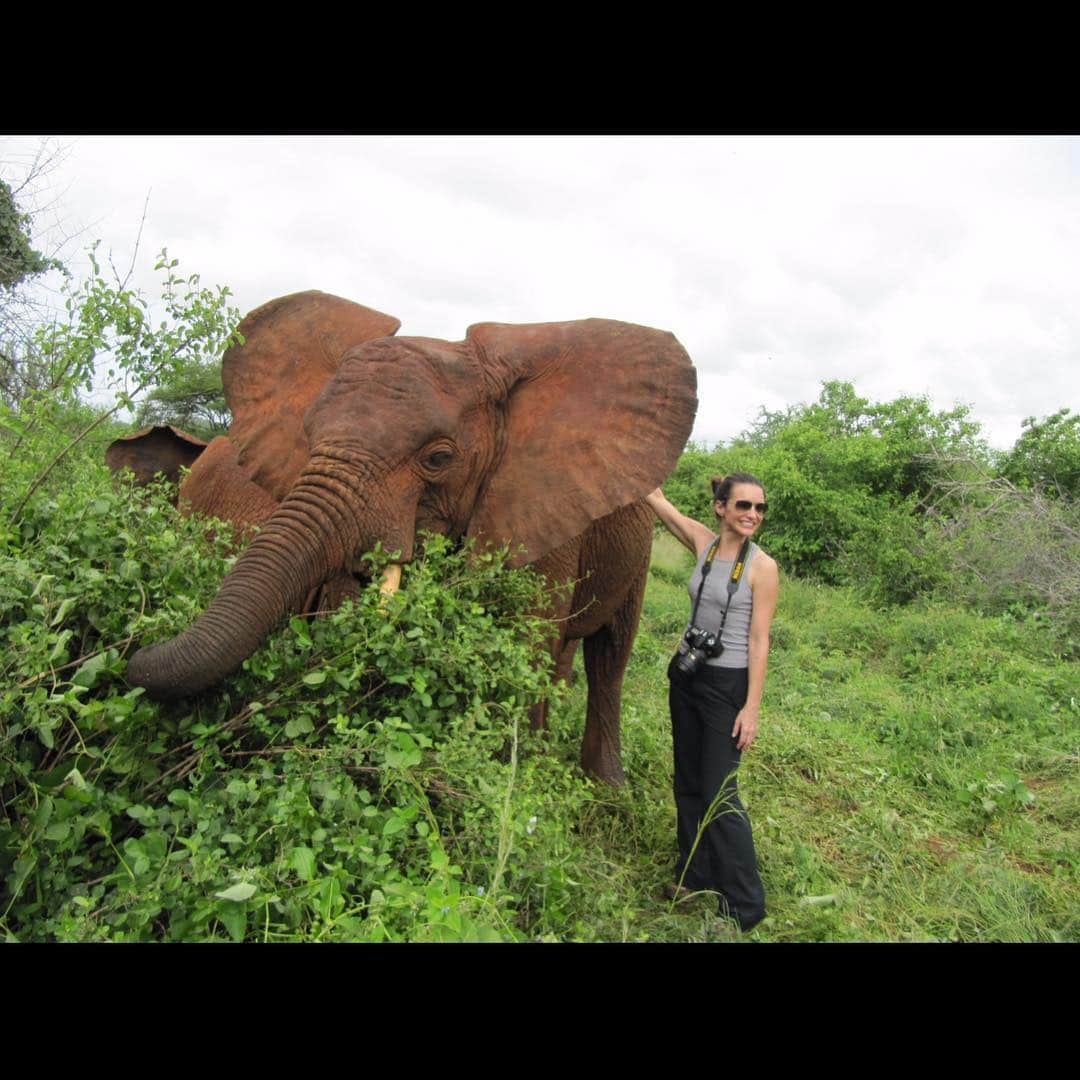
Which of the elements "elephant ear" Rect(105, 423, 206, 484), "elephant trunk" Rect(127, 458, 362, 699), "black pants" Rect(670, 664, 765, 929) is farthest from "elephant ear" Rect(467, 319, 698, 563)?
"elephant ear" Rect(105, 423, 206, 484)

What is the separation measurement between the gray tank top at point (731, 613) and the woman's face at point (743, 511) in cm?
13

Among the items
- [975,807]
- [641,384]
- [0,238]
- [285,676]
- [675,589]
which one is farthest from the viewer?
[675,589]

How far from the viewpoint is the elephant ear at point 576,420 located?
13.7 feet

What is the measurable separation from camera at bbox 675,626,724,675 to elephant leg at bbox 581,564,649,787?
6.68ft

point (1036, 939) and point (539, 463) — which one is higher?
point (539, 463)

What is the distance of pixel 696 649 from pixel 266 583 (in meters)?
1.99

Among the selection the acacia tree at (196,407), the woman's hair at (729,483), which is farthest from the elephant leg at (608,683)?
the acacia tree at (196,407)

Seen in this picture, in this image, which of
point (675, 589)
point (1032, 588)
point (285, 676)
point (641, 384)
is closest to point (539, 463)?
point (641, 384)

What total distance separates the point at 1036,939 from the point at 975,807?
5.95 feet

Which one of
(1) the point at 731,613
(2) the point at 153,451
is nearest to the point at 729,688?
(1) the point at 731,613

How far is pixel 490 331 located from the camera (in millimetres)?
4430

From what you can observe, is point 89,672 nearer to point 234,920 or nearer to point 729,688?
point 234,920

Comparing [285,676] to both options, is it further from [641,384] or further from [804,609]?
[804,609]

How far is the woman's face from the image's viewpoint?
3883 millimetres
